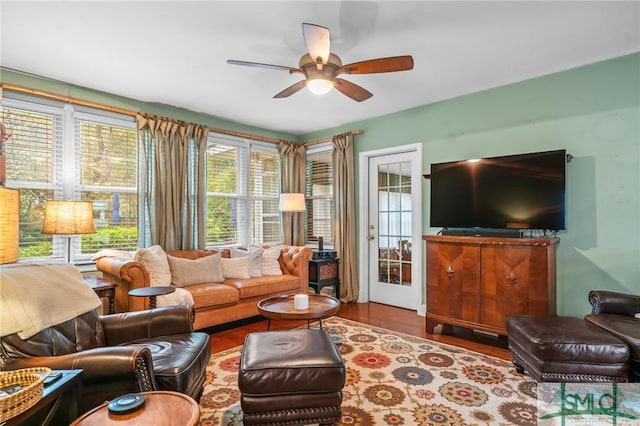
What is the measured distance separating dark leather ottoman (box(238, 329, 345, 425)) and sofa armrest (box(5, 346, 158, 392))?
488 millimetres

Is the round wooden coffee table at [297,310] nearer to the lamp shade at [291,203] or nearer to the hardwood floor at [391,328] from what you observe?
the hardwood floor at [391,328]

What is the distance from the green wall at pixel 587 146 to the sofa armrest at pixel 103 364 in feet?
11.5

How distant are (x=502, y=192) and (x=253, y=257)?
2854 millimetres

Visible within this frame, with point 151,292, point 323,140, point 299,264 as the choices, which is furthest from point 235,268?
point 323,140

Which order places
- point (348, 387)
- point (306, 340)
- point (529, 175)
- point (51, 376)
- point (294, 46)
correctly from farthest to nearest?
1. point (529, 175)
2. point (294, 46)
3. point (348, 387)
4. point (306, 340)
5. point (51, 376)

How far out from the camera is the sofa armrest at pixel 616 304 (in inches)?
102

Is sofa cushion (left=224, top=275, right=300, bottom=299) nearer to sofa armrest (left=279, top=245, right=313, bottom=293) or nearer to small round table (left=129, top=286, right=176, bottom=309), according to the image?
sofa armrest (left=279, top=245, right=313, bottom=293)

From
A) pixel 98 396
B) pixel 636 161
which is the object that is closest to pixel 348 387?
pixel 98 396

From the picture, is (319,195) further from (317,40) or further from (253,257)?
(317,40)

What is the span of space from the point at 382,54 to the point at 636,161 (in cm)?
230

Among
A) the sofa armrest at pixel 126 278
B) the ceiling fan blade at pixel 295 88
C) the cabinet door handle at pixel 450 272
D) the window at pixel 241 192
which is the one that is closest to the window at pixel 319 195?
the window at pixel 241 192

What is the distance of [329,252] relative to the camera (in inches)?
195

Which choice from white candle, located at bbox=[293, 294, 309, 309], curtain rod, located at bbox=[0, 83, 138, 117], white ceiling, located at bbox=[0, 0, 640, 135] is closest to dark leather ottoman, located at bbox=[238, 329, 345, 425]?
white candle, located at bbox=[293, 294, 309, 309]

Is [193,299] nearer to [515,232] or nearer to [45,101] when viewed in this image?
[45,101]
